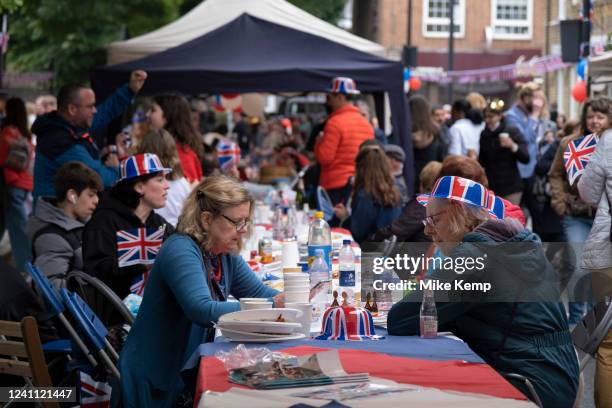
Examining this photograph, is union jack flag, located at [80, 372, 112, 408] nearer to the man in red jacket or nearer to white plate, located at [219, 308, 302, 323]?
white plate, located at [219, 308, 302, 323]

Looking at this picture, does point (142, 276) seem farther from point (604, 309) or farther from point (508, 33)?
point (508, 33)

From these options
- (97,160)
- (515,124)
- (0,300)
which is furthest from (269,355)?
(515,124)

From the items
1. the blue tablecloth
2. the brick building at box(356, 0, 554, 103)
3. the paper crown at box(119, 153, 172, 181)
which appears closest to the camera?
the blue tablecloth

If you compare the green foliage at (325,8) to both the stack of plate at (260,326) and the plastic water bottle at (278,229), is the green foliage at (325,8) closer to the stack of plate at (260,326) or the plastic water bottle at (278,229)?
the plastic water bottle at (278,229)

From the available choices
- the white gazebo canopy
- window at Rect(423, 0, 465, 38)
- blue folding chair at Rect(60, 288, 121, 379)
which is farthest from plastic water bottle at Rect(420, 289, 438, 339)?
window at Rect(423, 0, 465, 38)

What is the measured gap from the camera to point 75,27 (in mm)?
22422

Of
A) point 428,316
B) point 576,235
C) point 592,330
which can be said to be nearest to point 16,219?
point 576,235

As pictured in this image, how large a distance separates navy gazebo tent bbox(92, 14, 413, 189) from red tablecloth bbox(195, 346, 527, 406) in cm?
828

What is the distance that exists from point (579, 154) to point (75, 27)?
1631 cm

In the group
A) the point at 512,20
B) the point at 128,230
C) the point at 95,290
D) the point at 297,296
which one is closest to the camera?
the point at 297,296

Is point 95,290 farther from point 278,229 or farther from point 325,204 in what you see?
point 325,204

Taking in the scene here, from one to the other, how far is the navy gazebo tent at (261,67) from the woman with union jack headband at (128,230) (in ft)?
17.8

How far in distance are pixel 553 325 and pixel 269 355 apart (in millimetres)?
1202

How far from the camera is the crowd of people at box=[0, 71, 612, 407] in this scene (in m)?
4.79
